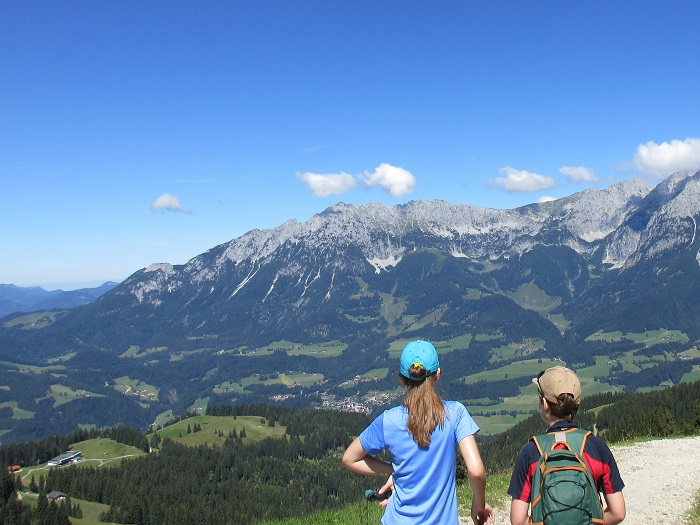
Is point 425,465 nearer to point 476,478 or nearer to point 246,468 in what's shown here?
point 476,478

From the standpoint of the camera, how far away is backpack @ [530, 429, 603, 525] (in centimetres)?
533

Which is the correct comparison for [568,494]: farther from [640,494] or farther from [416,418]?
[640,494]

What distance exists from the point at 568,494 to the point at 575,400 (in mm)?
990

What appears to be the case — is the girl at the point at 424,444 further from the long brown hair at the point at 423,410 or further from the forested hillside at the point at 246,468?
the forested hillside at the point at 246,468

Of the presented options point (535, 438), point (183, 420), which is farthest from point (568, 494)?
point (183, 420)

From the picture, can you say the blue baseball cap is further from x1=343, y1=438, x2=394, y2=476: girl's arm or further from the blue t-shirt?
x1=343, y1=438, x2=394, y2=476: girl's arm

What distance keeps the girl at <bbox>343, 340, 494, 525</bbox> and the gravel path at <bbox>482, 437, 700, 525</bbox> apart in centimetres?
1160

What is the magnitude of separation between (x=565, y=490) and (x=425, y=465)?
4.83 feet

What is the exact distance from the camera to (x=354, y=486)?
375 feet

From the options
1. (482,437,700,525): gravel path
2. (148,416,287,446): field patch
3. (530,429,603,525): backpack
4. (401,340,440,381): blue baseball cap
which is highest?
(401,340,440,381): blue baseball cap

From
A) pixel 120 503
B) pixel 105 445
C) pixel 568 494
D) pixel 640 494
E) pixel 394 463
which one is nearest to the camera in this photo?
pixel 568 494

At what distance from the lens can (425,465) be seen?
236 inches

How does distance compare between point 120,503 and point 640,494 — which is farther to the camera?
point 120,503

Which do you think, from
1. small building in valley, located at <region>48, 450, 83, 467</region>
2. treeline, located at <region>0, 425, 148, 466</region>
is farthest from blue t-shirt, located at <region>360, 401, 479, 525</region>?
small building in valley, located at <region>48, 450, 83, 467</region>
